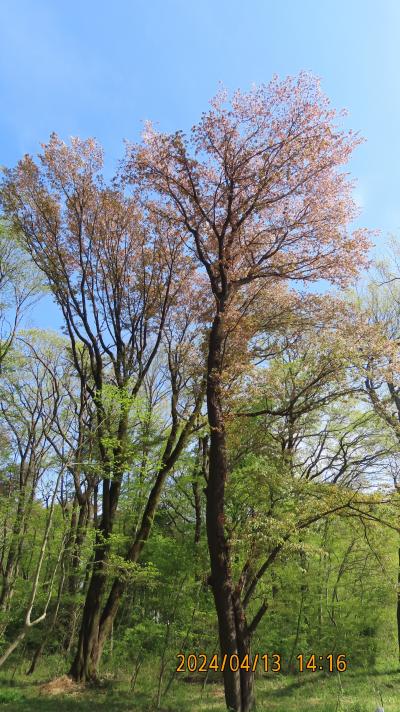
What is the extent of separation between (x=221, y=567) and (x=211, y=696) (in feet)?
20.9

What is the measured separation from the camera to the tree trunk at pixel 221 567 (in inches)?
282

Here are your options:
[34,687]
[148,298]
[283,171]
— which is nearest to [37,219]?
[148,298]

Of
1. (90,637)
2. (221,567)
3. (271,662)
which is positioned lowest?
(271,662)

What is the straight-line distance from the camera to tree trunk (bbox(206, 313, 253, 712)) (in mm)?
7152

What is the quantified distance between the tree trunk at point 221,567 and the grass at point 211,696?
152 cm

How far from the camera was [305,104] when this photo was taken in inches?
304

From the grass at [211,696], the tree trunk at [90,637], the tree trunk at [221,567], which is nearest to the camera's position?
the tree trunk at [221,567]

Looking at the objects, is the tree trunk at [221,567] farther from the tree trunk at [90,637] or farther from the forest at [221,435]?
the tree trunk at [90,637]

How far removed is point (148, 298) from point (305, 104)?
213 inches

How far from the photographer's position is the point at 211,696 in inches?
447

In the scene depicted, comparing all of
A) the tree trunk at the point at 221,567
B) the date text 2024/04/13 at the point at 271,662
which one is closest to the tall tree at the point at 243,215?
the tree trunk at the point at 221,567

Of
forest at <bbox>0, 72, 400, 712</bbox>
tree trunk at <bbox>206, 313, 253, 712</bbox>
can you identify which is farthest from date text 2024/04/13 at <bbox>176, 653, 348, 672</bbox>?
tree trunk at <bbox>206, 313, 253, 712</bbox>

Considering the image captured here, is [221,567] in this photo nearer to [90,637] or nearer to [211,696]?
[90,637]

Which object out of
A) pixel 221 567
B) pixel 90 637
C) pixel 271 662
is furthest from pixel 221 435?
pixel 271 662
